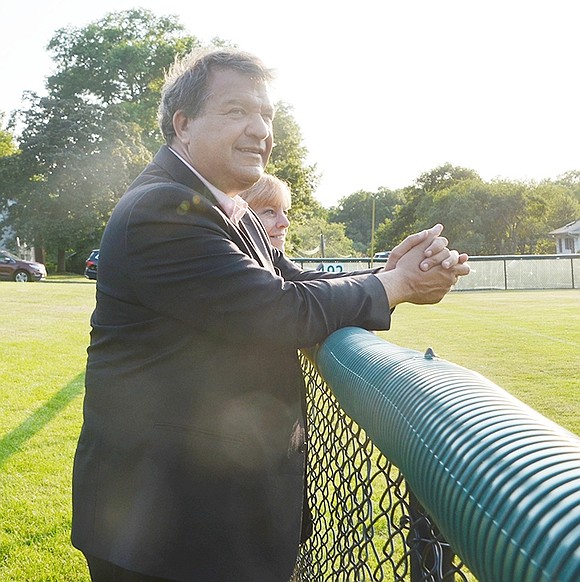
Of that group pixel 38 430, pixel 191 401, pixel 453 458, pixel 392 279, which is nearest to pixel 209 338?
pixel 191 401

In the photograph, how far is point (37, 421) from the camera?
7355 mm

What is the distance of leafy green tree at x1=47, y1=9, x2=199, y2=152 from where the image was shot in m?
53.5

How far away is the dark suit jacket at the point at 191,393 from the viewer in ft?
6.23

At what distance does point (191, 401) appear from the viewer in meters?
1.94

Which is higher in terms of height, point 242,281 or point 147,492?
point 242,281

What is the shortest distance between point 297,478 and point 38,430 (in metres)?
5.48

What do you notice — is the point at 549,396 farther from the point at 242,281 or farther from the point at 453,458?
the point at 453,458

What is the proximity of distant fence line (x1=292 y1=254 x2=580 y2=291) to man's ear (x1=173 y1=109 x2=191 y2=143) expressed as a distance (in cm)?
3860

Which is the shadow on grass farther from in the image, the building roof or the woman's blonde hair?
the building roof

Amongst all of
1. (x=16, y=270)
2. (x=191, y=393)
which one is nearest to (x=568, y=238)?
(x=16, y=270)

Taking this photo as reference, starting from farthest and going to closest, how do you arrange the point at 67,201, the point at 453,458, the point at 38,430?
the point at 67,201
the point at 38,430
the point at 453,458

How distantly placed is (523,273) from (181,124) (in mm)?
41590

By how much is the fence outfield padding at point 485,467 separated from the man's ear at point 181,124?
119 centimetres

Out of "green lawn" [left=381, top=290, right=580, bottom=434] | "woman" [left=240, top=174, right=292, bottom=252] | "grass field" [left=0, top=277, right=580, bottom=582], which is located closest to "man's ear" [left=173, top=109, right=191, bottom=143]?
"woman" [left=240, top=174, right=292, bottom=252]
